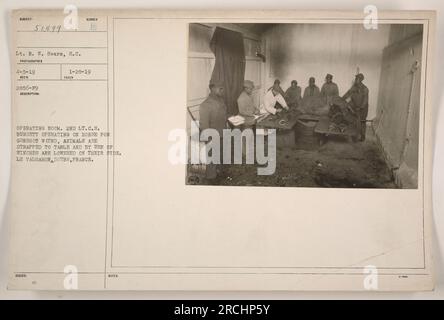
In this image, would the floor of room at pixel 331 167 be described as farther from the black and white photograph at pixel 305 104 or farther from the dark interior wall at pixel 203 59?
the dark interior wall at pixel 203 59

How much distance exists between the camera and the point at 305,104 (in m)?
1.88

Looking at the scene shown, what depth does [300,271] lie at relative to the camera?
74.2 inches

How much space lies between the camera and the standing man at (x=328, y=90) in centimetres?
187

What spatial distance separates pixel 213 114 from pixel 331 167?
55 cm

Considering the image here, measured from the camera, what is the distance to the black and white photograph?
1.86 m

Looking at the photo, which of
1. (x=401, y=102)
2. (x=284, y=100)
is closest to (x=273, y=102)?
(x=284, y=100)

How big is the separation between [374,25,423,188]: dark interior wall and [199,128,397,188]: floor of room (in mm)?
56

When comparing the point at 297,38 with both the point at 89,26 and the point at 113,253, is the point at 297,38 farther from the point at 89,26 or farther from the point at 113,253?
the point at 113,253

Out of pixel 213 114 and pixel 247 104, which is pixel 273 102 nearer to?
pixel 247 104

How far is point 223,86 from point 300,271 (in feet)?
2.77

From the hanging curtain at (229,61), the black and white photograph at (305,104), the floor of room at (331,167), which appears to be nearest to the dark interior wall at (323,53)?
the black and white photograph at (305,104)

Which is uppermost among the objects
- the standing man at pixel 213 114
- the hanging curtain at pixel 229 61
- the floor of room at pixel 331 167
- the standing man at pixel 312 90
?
the hanging curtain at pixel 229 61

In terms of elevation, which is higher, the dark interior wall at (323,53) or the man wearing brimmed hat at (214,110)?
the dark interior wall at (323,53)

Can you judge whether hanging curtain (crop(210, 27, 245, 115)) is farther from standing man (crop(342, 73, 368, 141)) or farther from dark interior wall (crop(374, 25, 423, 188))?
dark interior wall (crop(374, 25, 423, 188))
